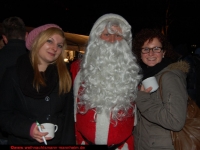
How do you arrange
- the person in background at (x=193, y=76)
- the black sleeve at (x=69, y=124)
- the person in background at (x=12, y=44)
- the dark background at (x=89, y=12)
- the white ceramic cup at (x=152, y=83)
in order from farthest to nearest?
1. the dark background at (x=89, y=12)
2. the person in background at (x=193, y=76)
3. the person in background at (x=12, y=44)
4. the black sleeve at (x=69, y=124)
5. the white ceramic cup at (x=152, y=83)

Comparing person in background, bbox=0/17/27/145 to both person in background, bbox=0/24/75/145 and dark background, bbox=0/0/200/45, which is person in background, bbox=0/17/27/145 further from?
dark background, bbox=0/0/200/45

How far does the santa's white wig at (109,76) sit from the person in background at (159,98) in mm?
163

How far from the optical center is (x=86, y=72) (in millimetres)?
2826

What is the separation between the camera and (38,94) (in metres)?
2.41

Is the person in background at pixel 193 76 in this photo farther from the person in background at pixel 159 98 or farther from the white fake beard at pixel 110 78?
the white fake beard at pixel 110 78

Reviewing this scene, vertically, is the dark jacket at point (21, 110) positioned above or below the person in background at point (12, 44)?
below

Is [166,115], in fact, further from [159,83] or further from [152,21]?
[152,21]

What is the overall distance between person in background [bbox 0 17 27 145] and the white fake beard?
1105mm

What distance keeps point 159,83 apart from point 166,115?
352 mm

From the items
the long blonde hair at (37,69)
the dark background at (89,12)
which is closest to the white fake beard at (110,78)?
the long blonde hair at (37,69)

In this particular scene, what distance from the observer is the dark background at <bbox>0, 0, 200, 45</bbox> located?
2249 cm

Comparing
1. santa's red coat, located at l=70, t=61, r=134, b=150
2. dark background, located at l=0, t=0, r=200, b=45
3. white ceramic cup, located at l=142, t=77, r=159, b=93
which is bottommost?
santa's red coat, located at l=70, t=61, r=134, b=150

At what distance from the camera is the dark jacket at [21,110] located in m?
2.33

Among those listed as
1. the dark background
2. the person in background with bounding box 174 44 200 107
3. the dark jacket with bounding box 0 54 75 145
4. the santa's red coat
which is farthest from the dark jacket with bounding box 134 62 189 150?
the dark background
